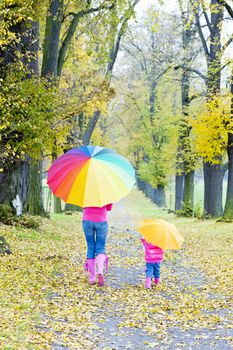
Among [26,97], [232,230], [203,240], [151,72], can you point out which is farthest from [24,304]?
[151,72]

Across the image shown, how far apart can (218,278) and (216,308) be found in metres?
2.42

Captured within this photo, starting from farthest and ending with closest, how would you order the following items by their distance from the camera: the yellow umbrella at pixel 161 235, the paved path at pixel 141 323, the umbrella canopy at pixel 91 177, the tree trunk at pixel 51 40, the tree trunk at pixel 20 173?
the tree trunk at pixel 51 40
the tree trunk at pixel 20 173
the yellow umbrella at pixel 161 235
the umbrella canopy at pixel 91 177
the paved path at pixel 141 323

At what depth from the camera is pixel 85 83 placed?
87.4 ft

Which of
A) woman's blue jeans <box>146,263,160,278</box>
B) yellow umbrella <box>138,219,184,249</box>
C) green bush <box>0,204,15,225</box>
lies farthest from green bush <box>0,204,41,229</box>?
yellow umbrella <box>138,219,184,249</box>

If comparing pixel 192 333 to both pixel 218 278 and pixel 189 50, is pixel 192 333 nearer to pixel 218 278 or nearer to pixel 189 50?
pixel 218 278

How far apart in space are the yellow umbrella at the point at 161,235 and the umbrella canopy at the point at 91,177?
0.83 metres

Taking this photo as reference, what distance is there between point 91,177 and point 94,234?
1107mm

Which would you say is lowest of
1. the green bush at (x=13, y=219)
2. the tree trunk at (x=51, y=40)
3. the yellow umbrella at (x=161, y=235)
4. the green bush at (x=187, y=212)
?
the green bush at (x=187, y=212)

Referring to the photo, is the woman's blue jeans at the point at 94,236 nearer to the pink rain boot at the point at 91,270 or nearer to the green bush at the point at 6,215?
the pink rain boot at the point at 91,270

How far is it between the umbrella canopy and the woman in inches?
17.5

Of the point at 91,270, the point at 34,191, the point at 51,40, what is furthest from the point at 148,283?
the point at 34,191

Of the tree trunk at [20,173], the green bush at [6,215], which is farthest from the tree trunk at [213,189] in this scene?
the green bush at [6,215]

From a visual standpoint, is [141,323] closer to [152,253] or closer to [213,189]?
[152,253]

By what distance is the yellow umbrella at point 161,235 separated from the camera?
859 cm
